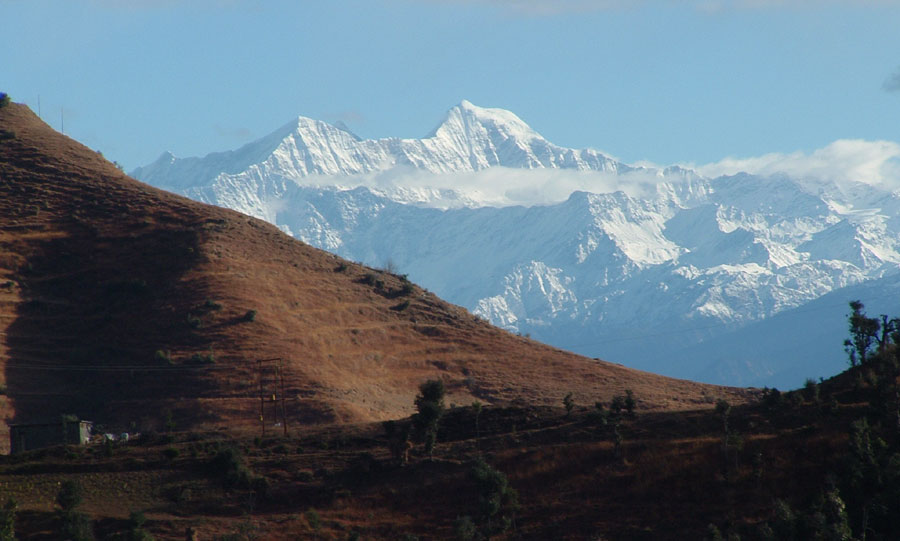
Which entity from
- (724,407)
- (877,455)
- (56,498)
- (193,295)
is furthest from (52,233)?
(877,455)

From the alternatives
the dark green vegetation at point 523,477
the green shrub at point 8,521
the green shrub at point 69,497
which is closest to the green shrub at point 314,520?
the dark green vegetation at point 523,477

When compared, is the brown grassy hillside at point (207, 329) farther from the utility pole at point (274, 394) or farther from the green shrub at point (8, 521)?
the green shrub at point (8, 521)

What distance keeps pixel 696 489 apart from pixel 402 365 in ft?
160

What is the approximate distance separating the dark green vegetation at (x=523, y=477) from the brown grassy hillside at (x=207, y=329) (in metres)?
17.6

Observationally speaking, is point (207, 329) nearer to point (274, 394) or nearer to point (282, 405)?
point (282, 405)

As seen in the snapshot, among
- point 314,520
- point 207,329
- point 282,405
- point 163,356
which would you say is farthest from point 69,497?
point 207,329

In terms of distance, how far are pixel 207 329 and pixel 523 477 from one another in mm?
42846

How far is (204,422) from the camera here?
84000 mm

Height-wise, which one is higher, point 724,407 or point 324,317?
point 324,317

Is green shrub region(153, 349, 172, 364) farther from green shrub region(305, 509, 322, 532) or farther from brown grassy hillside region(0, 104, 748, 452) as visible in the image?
green shrub region(305, 509, 322, 532)

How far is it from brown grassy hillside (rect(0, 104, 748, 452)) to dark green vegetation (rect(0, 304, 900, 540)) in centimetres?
1762

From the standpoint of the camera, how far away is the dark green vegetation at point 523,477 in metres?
54.1

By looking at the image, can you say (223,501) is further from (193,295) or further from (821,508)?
(193,295)

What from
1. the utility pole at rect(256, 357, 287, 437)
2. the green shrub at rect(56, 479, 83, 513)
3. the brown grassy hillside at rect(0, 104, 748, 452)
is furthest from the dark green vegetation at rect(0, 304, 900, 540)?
the brown grassy hillside at rect(0, 104, 748, 452)
